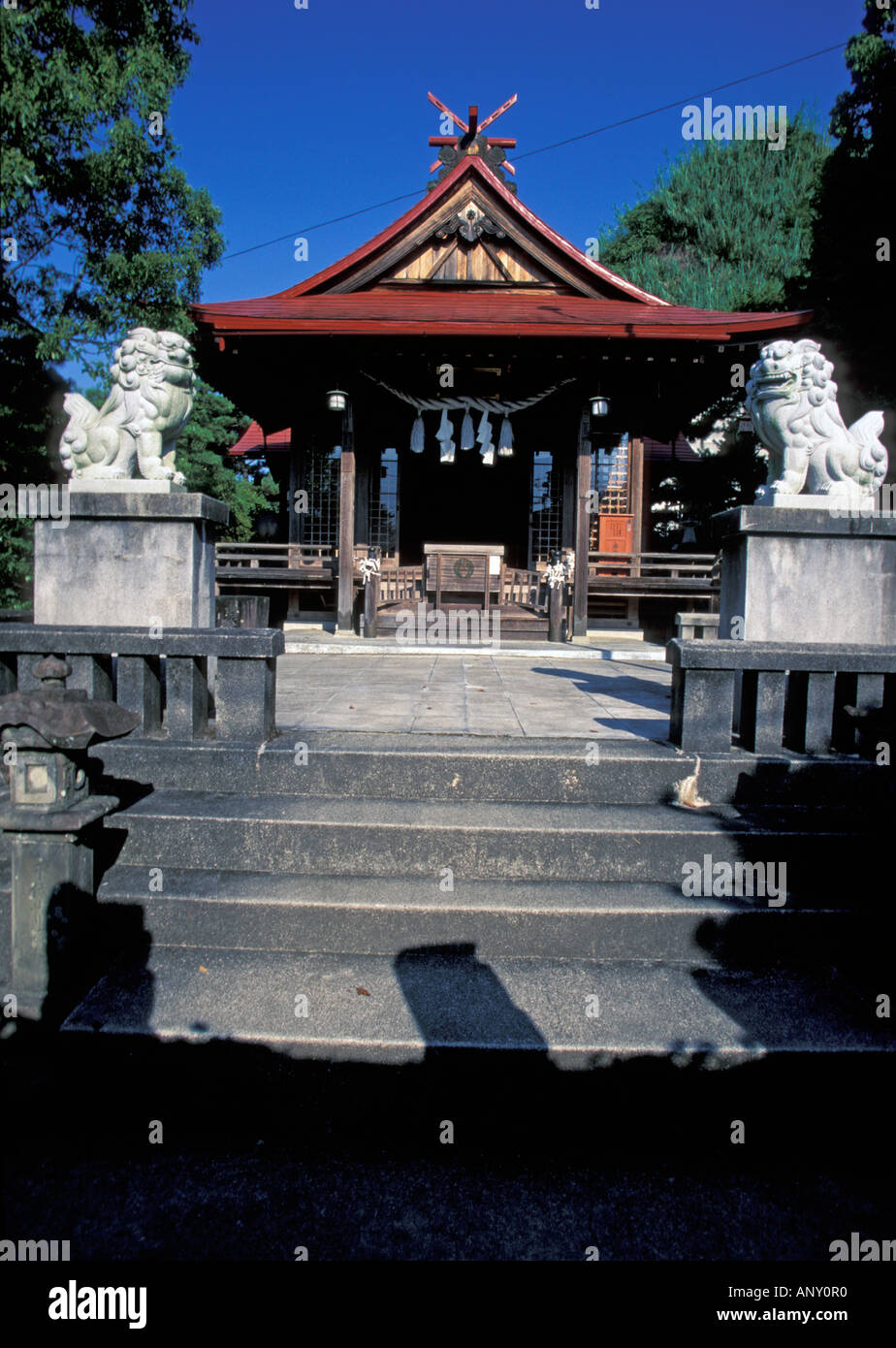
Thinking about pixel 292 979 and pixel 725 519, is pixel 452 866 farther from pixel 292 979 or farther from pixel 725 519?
pixel 725 519

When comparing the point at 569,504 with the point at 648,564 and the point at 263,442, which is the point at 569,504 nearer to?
the point at 648,564

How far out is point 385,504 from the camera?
50.2ft

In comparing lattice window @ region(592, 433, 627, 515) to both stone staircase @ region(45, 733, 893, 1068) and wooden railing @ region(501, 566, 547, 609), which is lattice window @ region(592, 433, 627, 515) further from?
stone staircase @ region(45, 733, 893, 1068)

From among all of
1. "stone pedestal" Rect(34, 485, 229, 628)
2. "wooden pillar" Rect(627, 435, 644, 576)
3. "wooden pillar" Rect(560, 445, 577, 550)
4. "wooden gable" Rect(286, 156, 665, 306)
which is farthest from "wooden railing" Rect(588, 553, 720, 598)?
"stone pedestal" Rect(34, 485, 229, 628)

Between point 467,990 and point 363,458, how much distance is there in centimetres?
1245

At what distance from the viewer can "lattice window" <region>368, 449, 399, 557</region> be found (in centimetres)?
1484

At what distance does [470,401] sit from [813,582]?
8875mm

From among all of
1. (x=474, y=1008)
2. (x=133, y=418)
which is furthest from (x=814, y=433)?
(x=133, y=418)

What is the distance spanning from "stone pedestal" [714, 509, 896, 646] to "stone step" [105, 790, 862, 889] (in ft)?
5.32

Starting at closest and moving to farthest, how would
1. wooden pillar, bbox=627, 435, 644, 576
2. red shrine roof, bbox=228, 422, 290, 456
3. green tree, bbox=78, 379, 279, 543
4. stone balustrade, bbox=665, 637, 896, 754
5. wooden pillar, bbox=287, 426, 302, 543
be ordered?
stone balustrade, bbox=665, 637, 896, 754 < wooden pillar, bbox=627, 435, 644, 576 < wooden pillar, bbox=287, 426, 302, 543 < red shrine roof, bbox=228, 422, 290, 456 < green tree, bbox=78, 379, 279, 543

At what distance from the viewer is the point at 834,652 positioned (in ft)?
12.5

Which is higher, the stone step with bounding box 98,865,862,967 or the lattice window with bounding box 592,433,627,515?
the lattice window with bounding box 592,433,627,515

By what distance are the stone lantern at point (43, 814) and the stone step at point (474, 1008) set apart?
10.7 inches

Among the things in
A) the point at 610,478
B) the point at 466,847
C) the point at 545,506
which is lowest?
the point at 466,847
